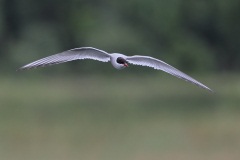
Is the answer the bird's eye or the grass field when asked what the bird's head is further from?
the grass field

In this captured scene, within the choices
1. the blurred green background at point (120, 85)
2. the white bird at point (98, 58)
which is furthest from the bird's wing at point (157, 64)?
the blurred green background at point (120, 85)

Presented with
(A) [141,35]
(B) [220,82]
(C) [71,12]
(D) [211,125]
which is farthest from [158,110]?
(C) [71,12]

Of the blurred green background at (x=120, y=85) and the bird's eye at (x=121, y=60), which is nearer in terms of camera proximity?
the bird's eye at (x=121, y=60)

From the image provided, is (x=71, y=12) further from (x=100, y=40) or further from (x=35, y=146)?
(x=35, y=146)

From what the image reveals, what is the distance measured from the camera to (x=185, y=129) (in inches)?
606

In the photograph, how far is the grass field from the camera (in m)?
13.2

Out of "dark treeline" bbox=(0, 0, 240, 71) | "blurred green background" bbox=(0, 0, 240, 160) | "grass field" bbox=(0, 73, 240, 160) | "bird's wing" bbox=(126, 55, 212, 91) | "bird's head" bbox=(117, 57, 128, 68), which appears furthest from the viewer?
"dark treeline" bbox=(0, 0, 240, 71)

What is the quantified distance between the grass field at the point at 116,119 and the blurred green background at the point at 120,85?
0.07 ft

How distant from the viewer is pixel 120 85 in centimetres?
2231

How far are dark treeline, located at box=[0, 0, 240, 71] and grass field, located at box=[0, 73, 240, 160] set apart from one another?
339 cm

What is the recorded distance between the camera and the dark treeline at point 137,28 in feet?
88.5

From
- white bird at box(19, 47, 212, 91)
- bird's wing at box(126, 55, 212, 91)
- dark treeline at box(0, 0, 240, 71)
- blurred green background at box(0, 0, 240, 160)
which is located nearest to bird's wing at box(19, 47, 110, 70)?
white bird at box(19, 47, 212, 91)

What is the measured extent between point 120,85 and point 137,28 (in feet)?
21.6

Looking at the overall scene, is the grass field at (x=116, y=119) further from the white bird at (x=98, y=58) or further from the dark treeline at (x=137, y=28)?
the white bird at (x=98, y=58)
